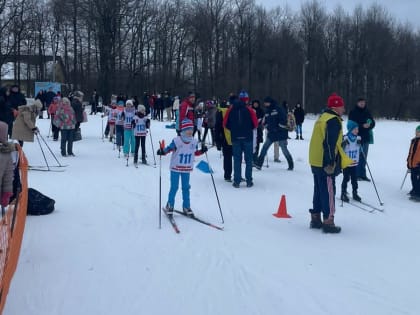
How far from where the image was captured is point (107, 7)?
1969 inches

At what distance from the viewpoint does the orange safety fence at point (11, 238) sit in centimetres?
518

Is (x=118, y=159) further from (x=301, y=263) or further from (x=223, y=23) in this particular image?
(x=223, y=23)

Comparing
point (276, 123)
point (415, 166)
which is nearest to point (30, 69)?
point (276, 123)

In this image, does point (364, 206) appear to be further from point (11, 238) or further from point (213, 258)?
point (11, 238)

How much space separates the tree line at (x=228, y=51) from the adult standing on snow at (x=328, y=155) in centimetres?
4622

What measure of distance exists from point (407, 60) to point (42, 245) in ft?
218

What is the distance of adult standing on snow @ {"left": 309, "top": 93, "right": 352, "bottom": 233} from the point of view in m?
7.70

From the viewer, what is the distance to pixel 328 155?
7707 millimetres

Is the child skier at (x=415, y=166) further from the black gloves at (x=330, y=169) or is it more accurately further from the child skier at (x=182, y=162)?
the child skier at (x=182, y=162)

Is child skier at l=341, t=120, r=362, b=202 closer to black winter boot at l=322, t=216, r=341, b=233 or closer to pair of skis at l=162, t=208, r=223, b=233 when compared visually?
black winter boot at l=322, t=216, r=341, b=233

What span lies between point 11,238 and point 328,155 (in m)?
4.31

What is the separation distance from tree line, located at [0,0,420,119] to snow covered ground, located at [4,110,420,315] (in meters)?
44.3

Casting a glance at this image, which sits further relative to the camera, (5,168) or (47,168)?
(47,168)

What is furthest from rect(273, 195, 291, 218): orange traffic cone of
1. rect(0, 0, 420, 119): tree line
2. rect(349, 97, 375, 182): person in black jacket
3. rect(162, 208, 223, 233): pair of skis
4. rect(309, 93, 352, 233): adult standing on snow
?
rect(0, 0, 420, 119): tree line
